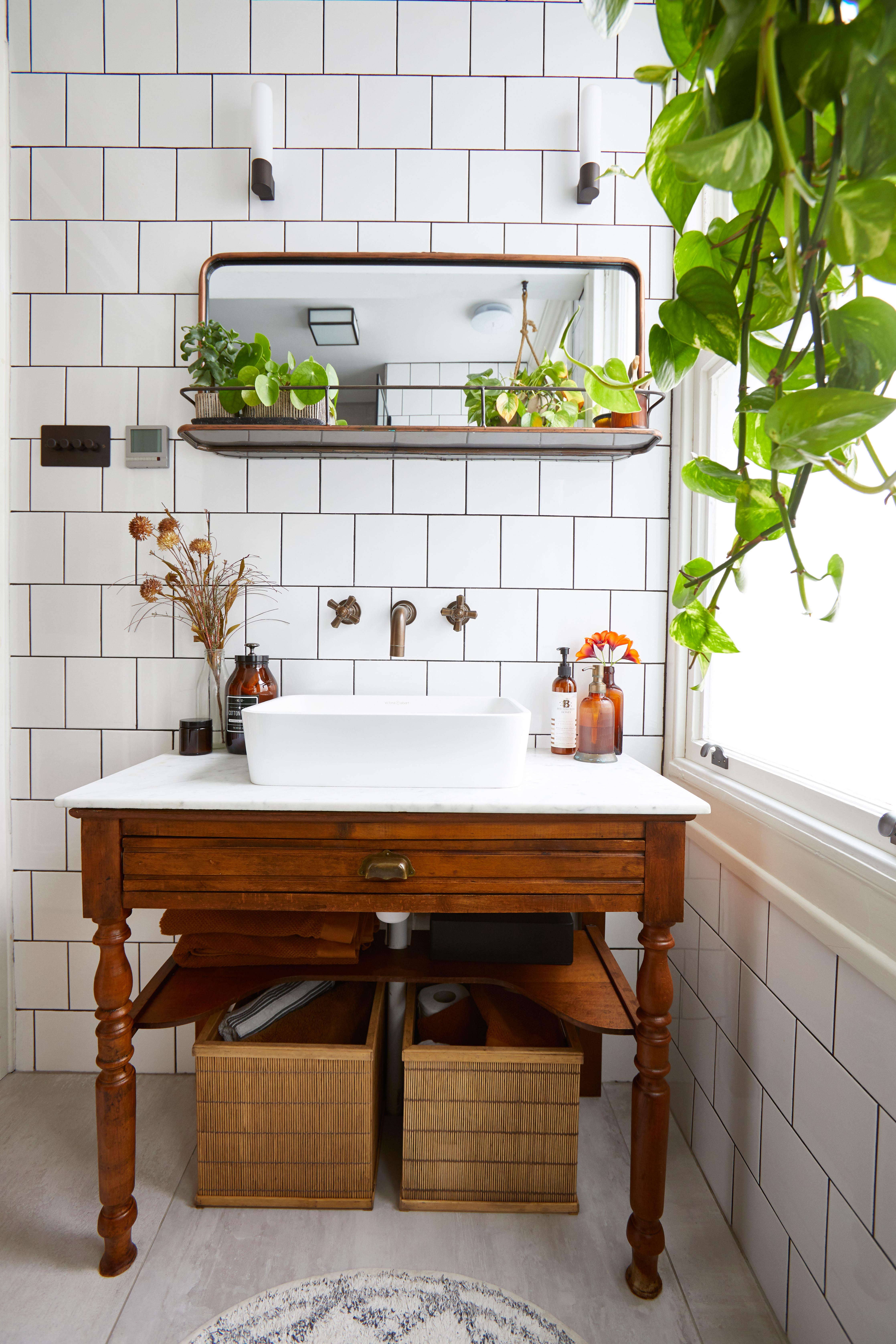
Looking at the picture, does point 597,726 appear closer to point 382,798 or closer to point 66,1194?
point 382,798

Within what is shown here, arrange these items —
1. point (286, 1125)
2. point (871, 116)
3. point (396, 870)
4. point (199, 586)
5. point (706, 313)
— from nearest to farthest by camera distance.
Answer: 1. point (871, 116)
2. point (706, 313)
3. point (396, 870)
4. point (286, 1125)
5. point (199, 586)

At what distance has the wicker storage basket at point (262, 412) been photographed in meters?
1.53

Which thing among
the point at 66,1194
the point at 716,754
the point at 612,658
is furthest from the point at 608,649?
the point at 66,1194

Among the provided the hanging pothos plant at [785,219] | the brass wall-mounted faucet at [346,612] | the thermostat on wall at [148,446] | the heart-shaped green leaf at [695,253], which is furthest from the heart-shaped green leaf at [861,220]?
the thermostat on wall at [148,446]

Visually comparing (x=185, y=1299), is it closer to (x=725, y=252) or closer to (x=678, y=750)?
(x=678, y=750)

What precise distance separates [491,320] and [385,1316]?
195cm

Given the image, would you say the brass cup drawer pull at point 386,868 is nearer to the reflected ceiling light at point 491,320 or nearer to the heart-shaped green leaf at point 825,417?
the heart-shaped green leaf at point 825,417

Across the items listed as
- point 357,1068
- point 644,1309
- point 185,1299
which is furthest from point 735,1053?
point 185,1299

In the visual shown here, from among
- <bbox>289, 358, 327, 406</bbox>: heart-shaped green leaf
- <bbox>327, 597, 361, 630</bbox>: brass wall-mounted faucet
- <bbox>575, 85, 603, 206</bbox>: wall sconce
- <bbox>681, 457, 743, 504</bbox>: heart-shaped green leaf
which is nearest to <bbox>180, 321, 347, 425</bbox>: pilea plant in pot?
<bbox>289, 358, 327, 406</bbox>: heart-shaped green leaf

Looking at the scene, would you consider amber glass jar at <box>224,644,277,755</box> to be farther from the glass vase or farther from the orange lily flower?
the orange lily flower

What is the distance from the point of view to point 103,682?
5.71 feet

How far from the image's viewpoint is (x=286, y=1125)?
1.33 m

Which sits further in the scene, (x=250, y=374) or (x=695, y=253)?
(x=250, y=374)

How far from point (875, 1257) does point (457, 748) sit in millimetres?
858
